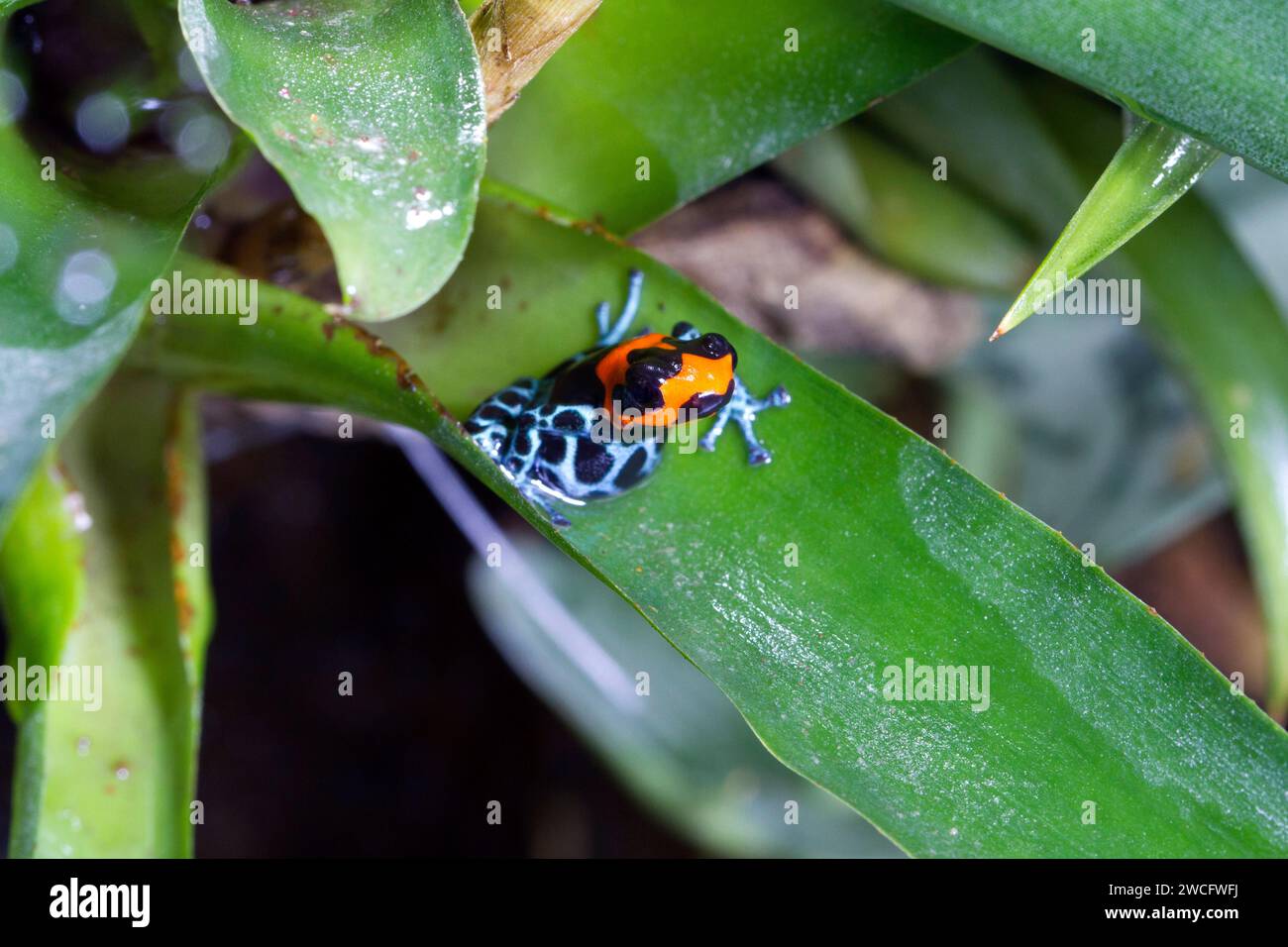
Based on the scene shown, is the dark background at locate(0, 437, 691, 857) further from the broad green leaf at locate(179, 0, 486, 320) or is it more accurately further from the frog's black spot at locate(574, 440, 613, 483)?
the broad green leaf at locate(179, 0, 486, 320)

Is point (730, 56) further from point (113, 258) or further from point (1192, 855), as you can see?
point (1192, 855)

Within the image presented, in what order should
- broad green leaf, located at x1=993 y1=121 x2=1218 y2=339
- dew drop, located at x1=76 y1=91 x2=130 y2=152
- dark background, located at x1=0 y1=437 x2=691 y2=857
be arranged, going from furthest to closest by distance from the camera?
1. dark background, located at x1=0 y1=437 x2=691 y2=857
2. dew drop, located at x1=76 y1=91 x2=130 y2=152
3. broad green leaf, located at x1=993 y1=121 x2=1218 y2=339

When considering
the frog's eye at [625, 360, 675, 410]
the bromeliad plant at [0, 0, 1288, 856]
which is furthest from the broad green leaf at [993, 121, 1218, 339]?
the frog's eye at [625, 360, 675, 410]

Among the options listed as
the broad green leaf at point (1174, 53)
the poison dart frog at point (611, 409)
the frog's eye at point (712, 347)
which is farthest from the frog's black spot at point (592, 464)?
the broad green leaf at point (1174, 53)

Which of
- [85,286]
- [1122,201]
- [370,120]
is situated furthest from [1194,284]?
[85,286]

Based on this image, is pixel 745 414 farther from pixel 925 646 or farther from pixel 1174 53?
pixel 1174 53
